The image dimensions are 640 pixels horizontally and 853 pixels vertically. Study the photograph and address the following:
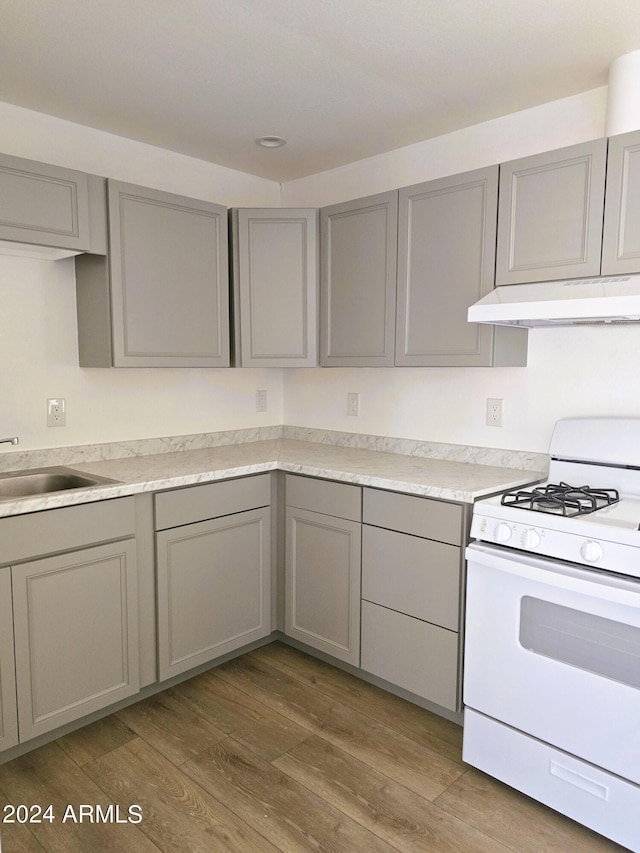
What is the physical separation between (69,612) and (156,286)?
1362mm

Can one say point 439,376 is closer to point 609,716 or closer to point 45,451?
point 609,716

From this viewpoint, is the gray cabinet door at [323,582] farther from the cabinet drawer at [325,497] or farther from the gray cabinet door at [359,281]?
the gray cabinet door at [359,281]

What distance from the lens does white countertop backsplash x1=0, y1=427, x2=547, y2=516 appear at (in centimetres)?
223

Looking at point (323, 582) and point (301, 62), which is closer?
point (301, 62)

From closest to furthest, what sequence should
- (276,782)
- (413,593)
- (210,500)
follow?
1. (276,782)
2. (413,593)
3. (210,500)

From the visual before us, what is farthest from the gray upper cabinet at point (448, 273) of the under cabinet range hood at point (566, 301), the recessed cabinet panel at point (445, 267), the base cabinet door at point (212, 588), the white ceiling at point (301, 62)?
the base cabinet door at point (212, 588)

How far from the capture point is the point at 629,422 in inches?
86.1

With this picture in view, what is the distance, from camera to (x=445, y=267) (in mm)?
2451

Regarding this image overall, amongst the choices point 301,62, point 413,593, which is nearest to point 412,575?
point 413,593

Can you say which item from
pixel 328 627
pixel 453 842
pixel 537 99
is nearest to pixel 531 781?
pixel 453 842

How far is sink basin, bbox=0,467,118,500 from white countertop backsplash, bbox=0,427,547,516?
6 cm

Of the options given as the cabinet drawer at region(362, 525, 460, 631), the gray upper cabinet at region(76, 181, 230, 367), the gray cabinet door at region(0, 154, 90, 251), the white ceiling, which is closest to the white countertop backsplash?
the cabinet drawer at region(362, 525, 460, 631)

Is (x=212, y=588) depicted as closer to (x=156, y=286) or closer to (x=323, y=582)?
(x=323, y=582)

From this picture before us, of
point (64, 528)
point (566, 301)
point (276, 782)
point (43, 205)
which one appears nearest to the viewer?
point (566, 301)
